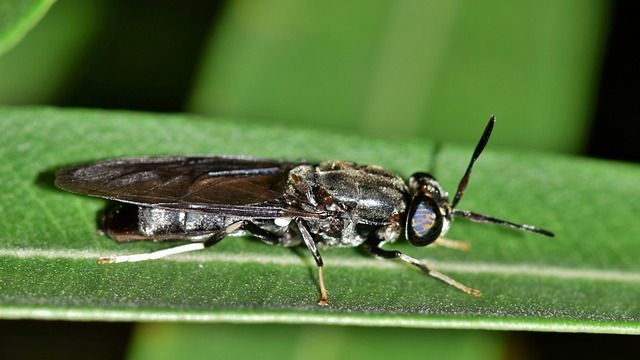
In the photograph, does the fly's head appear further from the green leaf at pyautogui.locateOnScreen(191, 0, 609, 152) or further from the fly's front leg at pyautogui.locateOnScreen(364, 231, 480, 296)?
the green leaf at pyautogui.locateOnScreen(191, 0, 609, 152)

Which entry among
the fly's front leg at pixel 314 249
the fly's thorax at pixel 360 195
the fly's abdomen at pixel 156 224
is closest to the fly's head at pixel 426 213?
the fly's thorax at pixel 360 195

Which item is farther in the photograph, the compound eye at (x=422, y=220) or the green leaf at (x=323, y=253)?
the compound eye at (x=422, y=220)

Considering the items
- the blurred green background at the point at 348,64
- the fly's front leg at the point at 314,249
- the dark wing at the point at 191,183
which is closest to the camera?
the fly's front leg at the point at 314,249

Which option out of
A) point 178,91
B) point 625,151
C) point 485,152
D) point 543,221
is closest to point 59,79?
point 178,91

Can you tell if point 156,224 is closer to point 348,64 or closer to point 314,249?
point 314,249

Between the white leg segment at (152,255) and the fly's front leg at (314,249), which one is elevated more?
the fly's front leg at (314,249)

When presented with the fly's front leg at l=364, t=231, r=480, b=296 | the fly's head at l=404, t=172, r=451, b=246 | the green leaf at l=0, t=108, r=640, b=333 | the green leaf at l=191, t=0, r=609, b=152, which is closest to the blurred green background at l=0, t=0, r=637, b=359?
the green leaf at l=191, t=0, r=609, b=152

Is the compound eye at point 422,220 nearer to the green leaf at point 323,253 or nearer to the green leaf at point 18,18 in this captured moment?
the green leaf at point 323,253
